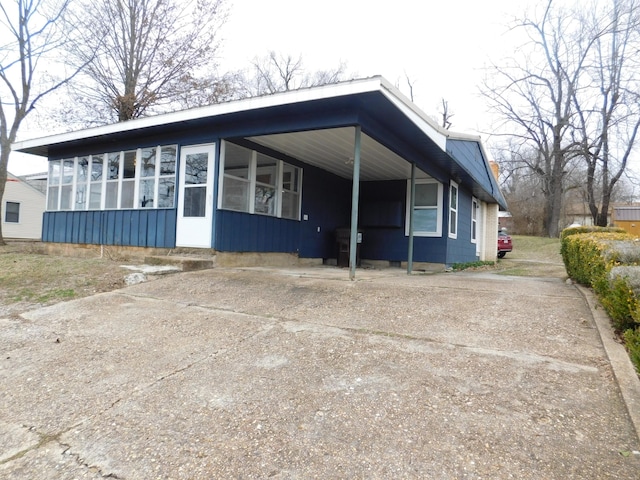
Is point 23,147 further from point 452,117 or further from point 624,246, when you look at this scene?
point 452,117

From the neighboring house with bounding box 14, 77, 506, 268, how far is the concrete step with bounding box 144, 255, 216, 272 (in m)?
0.32

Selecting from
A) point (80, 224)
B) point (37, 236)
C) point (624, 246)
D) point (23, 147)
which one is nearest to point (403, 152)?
point (624, 246)

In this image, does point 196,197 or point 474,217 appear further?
point 474,217

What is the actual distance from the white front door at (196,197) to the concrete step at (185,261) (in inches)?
12.0

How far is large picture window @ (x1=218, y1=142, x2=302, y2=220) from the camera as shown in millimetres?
8586

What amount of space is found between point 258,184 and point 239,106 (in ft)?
7.85

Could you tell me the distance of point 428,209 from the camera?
1129 centimetres

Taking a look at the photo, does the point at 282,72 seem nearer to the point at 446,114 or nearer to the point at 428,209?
the point at 446,114

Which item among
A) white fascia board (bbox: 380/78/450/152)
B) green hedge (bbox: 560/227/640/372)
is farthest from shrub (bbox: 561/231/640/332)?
white fascia board (bbox: 380/78/450/152)

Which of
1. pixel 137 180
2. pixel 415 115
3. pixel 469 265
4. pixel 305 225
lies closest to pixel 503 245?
pixel 469 265

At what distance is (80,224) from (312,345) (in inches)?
376

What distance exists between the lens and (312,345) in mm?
3771

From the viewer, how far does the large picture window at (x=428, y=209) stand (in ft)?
36.6

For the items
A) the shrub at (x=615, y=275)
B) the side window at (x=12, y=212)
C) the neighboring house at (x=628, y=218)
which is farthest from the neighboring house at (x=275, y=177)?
the neighboring house at (x=628, y=218)
